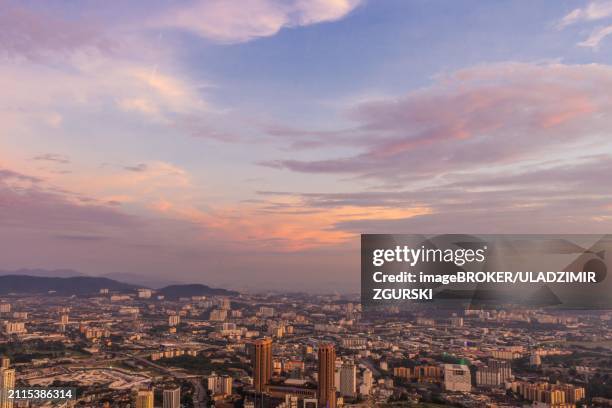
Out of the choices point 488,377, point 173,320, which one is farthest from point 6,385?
point 173,320

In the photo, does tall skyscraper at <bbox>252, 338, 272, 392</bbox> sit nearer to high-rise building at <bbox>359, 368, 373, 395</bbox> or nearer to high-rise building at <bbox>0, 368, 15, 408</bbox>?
high-rise building at <bbox>359, 368, 373, 395</bbox>

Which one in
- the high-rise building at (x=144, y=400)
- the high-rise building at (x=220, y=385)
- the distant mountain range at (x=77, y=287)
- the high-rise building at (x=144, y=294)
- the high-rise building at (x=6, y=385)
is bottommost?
the high-rise building at (x=220, y=385)

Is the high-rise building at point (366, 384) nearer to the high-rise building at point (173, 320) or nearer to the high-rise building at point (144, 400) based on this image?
the high-rise building at point (144, 400)

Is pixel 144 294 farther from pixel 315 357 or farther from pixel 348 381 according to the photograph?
pixel 348 381

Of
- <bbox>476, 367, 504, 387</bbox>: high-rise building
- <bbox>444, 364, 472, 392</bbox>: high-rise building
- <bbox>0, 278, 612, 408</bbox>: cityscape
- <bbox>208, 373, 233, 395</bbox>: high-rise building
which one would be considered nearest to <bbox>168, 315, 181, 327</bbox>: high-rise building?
<bbox>0, 278, 612, 408</bbox>: cityscape

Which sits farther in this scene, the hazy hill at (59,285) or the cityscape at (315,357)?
the hazy hill at (59,285)

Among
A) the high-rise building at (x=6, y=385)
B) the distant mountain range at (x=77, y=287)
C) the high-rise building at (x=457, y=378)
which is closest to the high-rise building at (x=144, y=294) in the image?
the distant mountain range at (x=77, y=287)

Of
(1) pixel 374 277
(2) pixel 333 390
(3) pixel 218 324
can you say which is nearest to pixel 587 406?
(2) pixel 333 390

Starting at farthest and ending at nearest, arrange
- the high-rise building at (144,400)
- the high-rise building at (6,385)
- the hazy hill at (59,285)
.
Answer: the hazy hill at (59,285)
the high-rise building at (144,400)
the high-rise building at (6,385)
